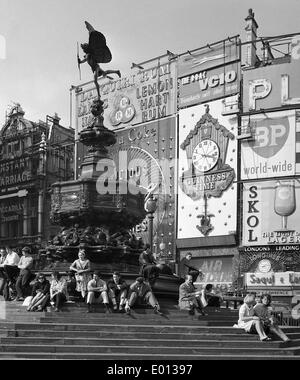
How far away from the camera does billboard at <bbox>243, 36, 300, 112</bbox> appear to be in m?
43.7

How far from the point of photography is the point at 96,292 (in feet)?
55.5

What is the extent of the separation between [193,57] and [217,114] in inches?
190

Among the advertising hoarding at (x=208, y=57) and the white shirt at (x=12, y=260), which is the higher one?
the advertising hoarding at (x=208, y=57)

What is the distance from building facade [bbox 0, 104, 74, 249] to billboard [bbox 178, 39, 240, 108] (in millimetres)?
Result: 13170

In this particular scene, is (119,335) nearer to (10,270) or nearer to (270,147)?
(10,270)

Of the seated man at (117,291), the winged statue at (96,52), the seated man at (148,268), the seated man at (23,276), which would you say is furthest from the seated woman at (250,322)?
the winged statue at (96,52)

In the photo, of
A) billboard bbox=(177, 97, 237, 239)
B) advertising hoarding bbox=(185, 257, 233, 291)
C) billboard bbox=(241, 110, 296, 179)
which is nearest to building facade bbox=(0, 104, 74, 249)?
billboard bbox=(177, 97, 237, 239)

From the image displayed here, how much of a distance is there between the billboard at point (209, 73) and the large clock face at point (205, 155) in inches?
121

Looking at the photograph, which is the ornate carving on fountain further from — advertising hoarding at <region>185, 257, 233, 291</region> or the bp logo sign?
advertising hoarding at <region>185, 257, 233, 291</region>

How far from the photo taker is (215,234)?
45.2m

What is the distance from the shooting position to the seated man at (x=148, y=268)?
742 inches

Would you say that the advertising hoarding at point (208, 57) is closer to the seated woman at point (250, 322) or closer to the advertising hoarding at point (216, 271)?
the advertising hoarding at point (216, 271)

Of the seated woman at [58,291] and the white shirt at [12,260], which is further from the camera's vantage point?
the white shirt at [12,260]
